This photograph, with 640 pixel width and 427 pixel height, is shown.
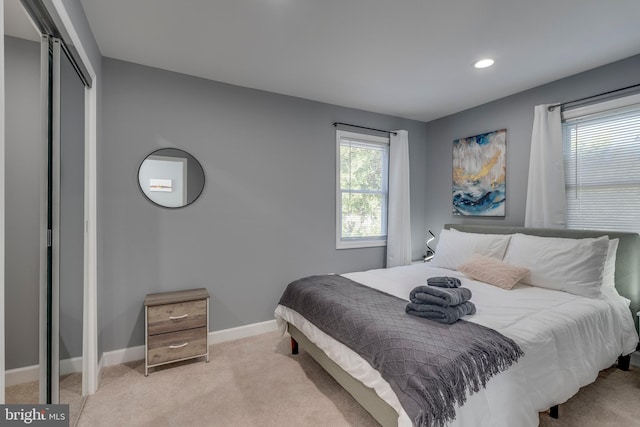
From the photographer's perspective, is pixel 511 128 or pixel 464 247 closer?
pixel 464 247

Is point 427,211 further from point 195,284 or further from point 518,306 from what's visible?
point 195,284

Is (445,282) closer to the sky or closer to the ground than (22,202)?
closer to the ground

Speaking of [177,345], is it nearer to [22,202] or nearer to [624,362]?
[22,202]

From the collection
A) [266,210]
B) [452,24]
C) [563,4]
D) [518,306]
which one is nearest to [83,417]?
[266,210]

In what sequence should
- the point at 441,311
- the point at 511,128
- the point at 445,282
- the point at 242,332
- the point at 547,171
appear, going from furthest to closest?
the point at 511,128 < the point at 242,332 < the point at 547,171 < the point at 445,282 < the point at 441,311

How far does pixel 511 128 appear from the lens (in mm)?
3391

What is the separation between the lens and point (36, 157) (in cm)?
128

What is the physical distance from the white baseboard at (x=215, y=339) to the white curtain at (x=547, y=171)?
3070mm

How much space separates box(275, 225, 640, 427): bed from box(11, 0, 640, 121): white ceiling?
158 cm

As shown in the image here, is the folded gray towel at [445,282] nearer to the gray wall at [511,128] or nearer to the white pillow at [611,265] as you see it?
the white pillow at [611,265]

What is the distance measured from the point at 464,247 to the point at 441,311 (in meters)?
1.74

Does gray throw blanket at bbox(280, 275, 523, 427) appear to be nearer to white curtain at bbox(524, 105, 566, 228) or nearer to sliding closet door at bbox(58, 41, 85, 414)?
sliding closet door at bbox(58, 41, 85, 414)

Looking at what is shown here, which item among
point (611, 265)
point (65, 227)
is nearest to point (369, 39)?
point (65, 227)

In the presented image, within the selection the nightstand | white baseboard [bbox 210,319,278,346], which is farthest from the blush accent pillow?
the nightstand
